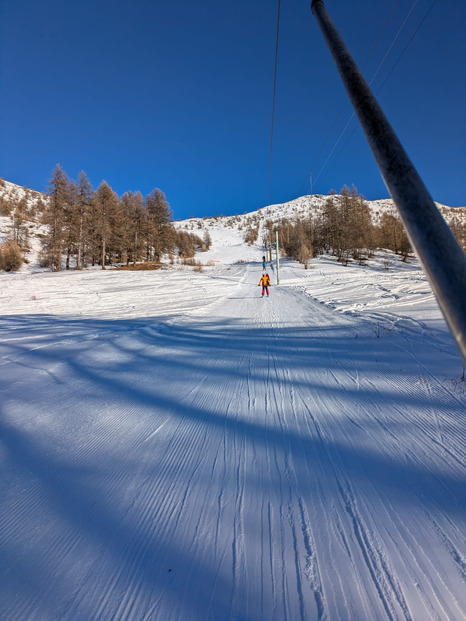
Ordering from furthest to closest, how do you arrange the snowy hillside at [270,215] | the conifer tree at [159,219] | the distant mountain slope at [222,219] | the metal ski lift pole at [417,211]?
the snowy hillside at [270,215], the distant mountain slope at [222,219], the conifer tree at [159,219], the metal ski lift pole at [417,211]

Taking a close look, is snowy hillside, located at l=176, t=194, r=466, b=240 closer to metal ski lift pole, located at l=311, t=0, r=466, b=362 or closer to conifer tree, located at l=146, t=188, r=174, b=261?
conifer tree, located at l=146, t=188, r=174, b=261

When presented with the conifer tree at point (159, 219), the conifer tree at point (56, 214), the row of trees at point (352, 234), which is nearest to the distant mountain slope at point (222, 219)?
the conifer tree at point (56, 214)

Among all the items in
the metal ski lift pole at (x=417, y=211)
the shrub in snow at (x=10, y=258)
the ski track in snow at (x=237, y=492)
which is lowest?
the ski track in snow at (x=237, y=492)

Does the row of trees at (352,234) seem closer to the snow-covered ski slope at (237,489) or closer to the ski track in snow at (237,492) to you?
the snow-covered ski slope at (237,489)

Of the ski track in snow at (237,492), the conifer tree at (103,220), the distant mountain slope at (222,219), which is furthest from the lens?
the distant mountain slope at (222,219)

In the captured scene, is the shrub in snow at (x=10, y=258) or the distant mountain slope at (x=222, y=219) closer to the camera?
the shrub in snow at (x=10, y=258)

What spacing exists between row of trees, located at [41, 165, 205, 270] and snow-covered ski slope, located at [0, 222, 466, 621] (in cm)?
3275

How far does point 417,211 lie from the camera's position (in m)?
1.22

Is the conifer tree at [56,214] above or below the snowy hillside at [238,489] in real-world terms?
above

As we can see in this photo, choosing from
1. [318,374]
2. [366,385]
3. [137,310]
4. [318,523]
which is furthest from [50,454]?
[137,310]

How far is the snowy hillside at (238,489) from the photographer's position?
1.23 metres

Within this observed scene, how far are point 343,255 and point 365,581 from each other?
3809 cm

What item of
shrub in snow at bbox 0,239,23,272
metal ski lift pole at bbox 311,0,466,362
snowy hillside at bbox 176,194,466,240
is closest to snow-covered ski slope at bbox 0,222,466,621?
metal ski lift pole at bbox 311,0,466,362

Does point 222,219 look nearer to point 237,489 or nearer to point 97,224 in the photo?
point 97,224
